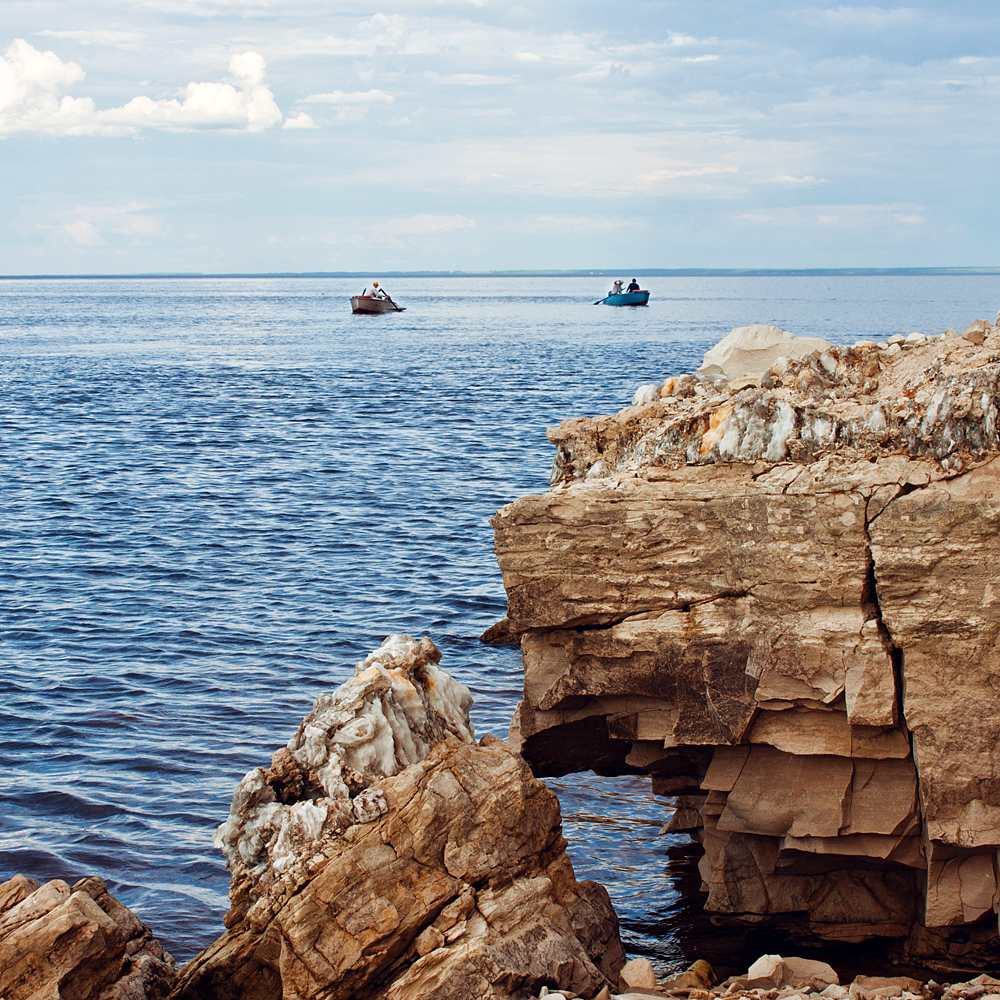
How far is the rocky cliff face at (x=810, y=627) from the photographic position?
314 inches

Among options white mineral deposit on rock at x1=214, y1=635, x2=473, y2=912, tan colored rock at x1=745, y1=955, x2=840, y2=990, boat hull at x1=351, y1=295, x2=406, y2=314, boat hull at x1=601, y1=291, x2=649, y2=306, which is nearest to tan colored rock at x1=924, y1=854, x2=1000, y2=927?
tan colored rock at x1=745, y1=955, x2=840, y2=990

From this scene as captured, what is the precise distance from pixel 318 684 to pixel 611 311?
119298 millimetres

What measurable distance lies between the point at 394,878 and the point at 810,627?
358 cm

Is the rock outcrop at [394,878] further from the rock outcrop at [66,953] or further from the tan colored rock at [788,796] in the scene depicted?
the tan colored rock at [788,796]

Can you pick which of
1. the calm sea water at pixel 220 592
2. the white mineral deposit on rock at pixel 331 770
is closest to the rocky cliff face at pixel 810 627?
the white mineral deposit on rock at pixel 331 770

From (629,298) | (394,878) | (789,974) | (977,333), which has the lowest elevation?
(789,974)

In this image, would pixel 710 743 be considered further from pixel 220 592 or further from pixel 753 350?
pixel 753 350

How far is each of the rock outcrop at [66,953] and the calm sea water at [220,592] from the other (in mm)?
A: 1769

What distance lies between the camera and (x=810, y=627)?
326 inches

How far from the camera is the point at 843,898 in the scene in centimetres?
920

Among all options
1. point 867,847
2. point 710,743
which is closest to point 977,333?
point 710,743

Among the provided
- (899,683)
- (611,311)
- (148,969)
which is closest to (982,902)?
(899,683)

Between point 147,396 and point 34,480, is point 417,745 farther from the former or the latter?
point 147,396

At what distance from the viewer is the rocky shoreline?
7645mm
